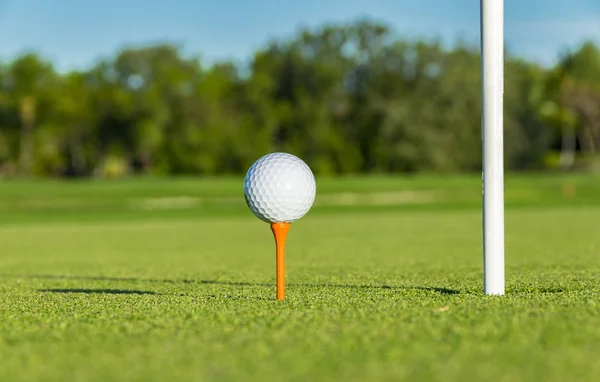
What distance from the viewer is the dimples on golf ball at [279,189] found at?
634 centimetres

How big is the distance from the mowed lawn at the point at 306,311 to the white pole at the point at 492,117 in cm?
56

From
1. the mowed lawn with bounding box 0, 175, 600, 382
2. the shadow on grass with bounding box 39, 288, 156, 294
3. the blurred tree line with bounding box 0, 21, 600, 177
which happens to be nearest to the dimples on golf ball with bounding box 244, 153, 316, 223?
the mowed lawn with bounding box 0, 175, 600, 382

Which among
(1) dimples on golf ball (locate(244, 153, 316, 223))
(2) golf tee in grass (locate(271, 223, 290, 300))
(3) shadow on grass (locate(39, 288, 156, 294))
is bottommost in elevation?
(3) shadow on grass (locate(39, 288, 156, 294))

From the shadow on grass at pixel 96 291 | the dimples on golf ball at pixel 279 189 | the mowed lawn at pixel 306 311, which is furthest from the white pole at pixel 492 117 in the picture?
the shadow on grass at pixel 96 291

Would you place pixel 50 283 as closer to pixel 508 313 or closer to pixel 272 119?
pixel 508 313

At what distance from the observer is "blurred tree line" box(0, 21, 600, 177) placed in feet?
213

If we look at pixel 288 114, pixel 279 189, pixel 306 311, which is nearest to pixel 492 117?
pixel 279 189

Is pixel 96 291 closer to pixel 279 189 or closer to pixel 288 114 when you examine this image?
pixel 279 189

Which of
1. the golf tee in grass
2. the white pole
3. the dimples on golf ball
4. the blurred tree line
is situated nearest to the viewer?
the white pole

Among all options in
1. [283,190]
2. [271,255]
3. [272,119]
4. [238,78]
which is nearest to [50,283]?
[283,190]

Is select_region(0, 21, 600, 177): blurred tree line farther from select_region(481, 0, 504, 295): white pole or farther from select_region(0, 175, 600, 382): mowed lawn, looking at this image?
select_region(481, 0, 504, 295): white pole

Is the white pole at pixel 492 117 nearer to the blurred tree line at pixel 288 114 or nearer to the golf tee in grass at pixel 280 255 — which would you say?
the golf tee in grass at pixel 280 255

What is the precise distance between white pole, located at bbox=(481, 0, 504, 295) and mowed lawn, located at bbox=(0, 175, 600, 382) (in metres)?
0.56

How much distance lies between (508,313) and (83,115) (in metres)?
63.8
